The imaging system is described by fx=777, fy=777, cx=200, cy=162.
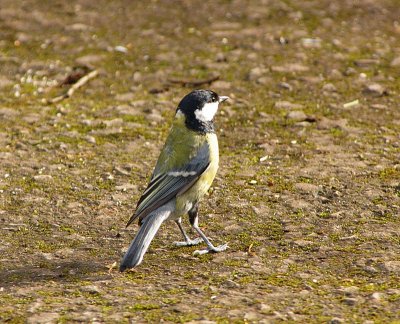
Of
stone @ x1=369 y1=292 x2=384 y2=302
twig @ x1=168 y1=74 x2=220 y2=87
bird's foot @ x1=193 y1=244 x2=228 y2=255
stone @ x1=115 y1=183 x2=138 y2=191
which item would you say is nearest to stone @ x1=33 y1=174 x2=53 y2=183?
stone @ x1=115 y1=183 x2=138 y2=191

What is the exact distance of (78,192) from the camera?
23.7 feet

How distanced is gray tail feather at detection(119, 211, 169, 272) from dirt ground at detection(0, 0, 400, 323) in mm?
171

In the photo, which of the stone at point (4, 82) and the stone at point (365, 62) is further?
the stone at point (365, 62)

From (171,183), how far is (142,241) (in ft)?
2.26

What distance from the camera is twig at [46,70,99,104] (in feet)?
31.1

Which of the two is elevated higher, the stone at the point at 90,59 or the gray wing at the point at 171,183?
the stone at the point at 90,59

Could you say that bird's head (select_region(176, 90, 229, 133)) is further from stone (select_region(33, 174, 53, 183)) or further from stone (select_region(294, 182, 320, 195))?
stone (select_region(33, 174, 53, 183))

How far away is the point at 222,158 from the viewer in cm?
802

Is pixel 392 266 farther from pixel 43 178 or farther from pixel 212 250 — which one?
pixel 43 178

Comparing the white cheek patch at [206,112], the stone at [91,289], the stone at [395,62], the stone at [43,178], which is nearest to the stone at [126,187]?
the stone at [43,178]

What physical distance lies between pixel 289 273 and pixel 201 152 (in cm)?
131

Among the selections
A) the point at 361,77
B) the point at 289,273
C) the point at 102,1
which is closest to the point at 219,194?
the point at 289,273

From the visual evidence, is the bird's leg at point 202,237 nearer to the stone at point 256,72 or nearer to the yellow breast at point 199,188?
the yellow breast at point 199,188

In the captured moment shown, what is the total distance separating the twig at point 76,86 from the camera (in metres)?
9.48
